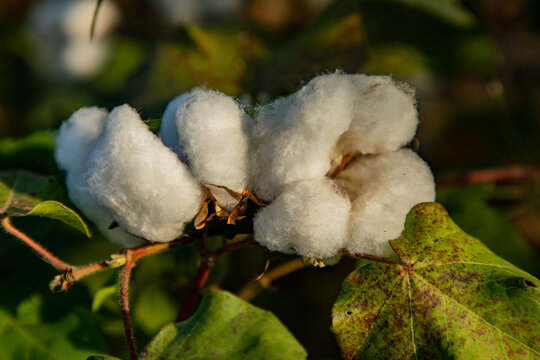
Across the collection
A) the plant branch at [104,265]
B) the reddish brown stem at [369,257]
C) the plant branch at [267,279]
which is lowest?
the plant branch at [267,279]

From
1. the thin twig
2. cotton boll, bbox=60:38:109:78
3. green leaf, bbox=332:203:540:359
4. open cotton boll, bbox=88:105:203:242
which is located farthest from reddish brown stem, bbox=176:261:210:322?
cotton boll, bbox=60:38:109:78

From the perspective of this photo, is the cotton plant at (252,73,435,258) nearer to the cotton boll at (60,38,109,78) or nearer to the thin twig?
the thin twig

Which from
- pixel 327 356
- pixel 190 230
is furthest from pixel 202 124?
pixel 327 356

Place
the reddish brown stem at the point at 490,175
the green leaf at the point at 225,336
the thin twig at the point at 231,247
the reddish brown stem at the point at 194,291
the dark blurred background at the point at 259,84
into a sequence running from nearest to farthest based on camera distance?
1. the green leaf at the point at 225,336
2. the thin twig at the point at 231,247
3. the reddish brown stem at the point at 194,291
4. the dark blurred background at the point at 259,84
5. the reddish brown stem at the point at 490,175

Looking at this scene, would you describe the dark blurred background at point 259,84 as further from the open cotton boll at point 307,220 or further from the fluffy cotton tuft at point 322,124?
the open cotton boll at point 307,220

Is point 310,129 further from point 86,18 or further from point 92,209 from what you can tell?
point 86,18

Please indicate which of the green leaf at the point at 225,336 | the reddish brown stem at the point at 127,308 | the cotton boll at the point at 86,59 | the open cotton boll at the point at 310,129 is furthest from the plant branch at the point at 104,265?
the cotton boll at the point at 86,59
